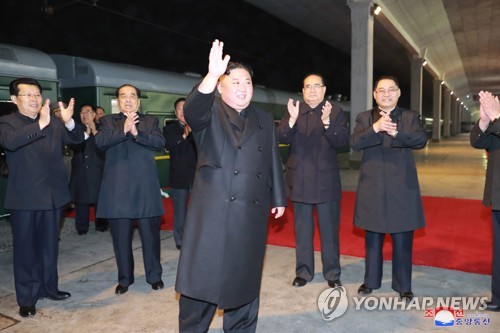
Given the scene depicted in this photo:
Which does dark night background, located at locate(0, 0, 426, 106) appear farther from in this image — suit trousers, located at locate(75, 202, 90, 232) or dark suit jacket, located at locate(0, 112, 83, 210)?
dark suit jacket, located at locate(0, 112, 83, 210)

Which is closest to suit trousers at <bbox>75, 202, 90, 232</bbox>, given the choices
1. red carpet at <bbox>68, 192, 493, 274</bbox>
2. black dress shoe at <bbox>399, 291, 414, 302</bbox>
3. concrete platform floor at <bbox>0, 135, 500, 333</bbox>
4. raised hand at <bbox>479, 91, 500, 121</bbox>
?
concrete platform floor at <bbox>0, 135, 500, 333</bbox>

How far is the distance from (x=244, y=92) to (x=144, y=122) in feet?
5.86

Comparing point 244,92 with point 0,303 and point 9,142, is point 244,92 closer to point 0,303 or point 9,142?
point 9,142

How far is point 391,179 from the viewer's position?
3.75m

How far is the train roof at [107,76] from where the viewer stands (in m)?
7.56

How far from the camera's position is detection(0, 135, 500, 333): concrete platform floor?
10.9 feet

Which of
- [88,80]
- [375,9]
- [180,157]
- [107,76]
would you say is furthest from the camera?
[375,9]

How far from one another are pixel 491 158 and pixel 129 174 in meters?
3.31

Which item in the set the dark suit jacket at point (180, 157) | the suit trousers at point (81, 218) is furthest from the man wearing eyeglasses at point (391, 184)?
the suit trousers at point (81, 218)

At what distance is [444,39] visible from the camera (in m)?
22.3

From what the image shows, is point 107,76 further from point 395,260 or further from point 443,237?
point 443,237

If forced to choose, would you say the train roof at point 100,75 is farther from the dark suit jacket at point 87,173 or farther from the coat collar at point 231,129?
the coat collar at point 231,129

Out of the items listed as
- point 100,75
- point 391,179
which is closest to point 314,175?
point 391,179

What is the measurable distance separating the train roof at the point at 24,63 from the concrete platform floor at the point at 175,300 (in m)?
2.76
